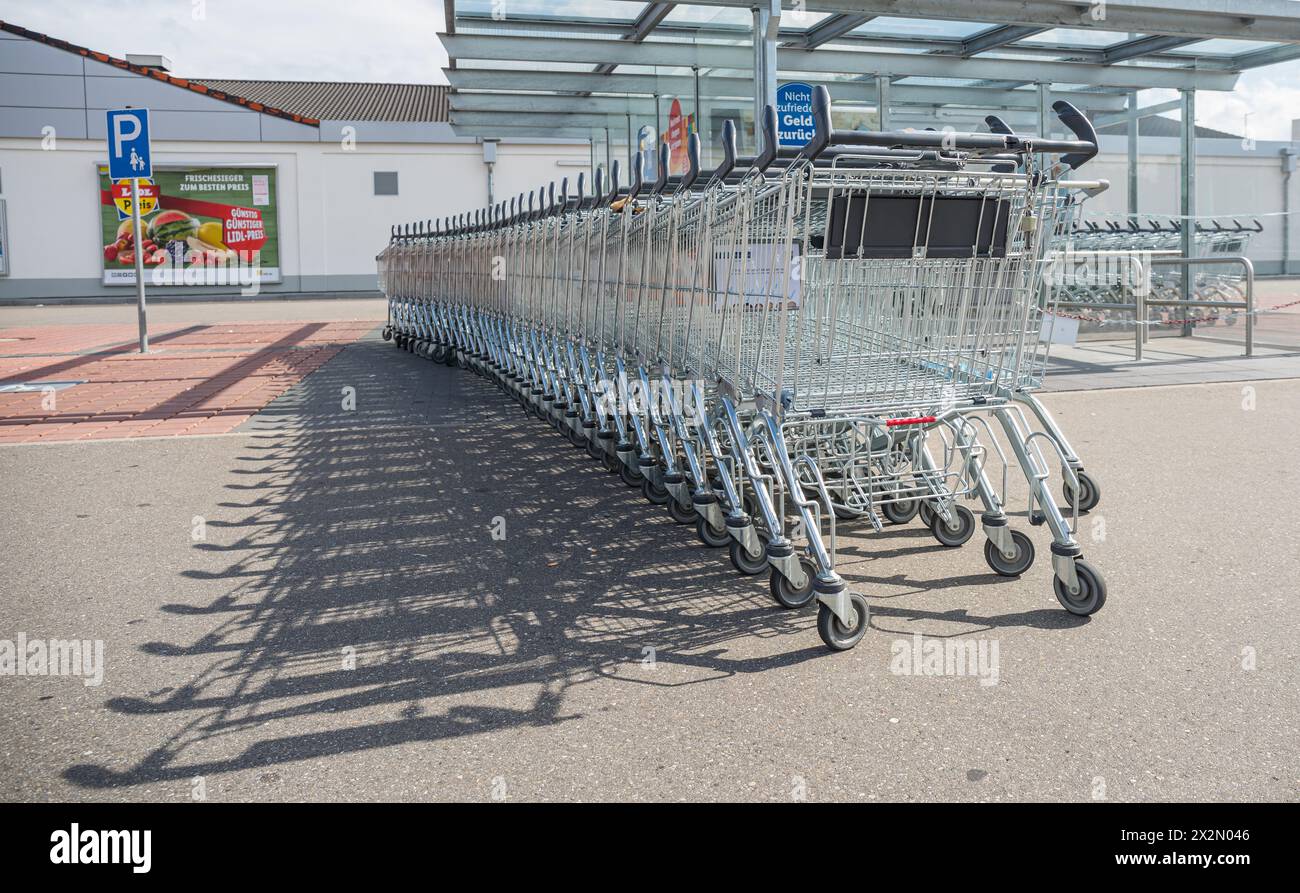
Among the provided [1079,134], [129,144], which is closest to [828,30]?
[1079,134]

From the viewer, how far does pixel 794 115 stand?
9.36m

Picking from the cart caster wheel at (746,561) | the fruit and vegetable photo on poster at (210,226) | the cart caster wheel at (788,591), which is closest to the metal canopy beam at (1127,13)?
the cart caster wheel at (746,561)

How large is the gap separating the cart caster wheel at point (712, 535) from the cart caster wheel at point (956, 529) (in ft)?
2.92

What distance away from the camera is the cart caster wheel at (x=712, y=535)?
15.4ft

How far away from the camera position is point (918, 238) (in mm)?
3879

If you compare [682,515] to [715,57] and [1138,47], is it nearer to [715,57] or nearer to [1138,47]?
[715,57]

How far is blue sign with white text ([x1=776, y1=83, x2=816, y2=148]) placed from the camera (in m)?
9.02

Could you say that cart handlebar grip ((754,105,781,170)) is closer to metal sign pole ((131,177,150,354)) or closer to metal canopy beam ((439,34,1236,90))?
metal canopy beam ((439,34,1236,90))

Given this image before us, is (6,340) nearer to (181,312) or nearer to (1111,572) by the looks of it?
(181,312)

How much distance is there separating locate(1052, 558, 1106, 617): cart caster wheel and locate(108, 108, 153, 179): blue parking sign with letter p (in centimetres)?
1101

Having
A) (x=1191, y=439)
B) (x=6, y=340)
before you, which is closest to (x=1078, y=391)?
(x=1191, y=439)

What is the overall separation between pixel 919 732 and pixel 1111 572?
1731 mm

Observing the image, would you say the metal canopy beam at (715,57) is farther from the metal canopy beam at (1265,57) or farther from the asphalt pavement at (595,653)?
the asphalt pavement at (595,653)

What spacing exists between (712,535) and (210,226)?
2739 cm
